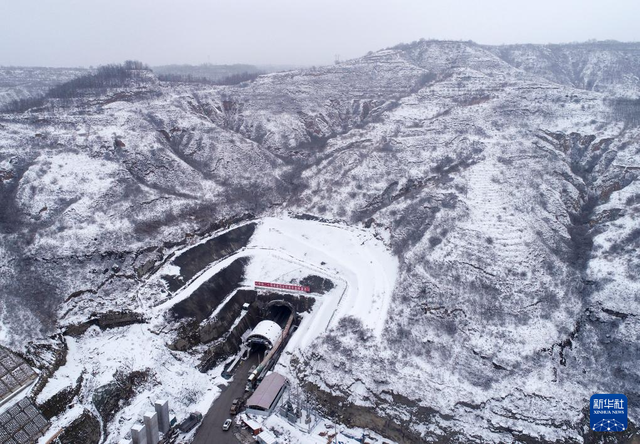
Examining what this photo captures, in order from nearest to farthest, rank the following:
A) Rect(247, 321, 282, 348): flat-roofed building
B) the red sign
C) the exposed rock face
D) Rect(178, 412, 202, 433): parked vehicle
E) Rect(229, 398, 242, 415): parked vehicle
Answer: the exposed rock face
Rect(178, 412, 202, 433): parked vehicle
Rect(229, 398, 242, 415): parked vehicle
Rect(247, 321, 282, 348): flat-roofed building
the red sign

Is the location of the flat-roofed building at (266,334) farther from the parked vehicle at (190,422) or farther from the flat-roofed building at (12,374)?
the flat-roofed building at (12,374)

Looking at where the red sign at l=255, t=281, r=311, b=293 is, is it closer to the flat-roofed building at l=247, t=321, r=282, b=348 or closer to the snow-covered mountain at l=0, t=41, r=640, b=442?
the flat-roofed building at l=247, t=321, r=282, b=348

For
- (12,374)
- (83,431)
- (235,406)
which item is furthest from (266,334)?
(12,374)

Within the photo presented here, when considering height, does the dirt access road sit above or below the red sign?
below

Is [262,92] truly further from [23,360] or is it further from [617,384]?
[617,384]

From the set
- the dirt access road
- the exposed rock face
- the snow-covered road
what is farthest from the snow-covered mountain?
the exposed rock face

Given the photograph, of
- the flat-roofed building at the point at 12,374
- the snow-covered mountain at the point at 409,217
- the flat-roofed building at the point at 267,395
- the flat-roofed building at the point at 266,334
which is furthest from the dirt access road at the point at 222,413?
the flat-roofed building at the point at 12,374
